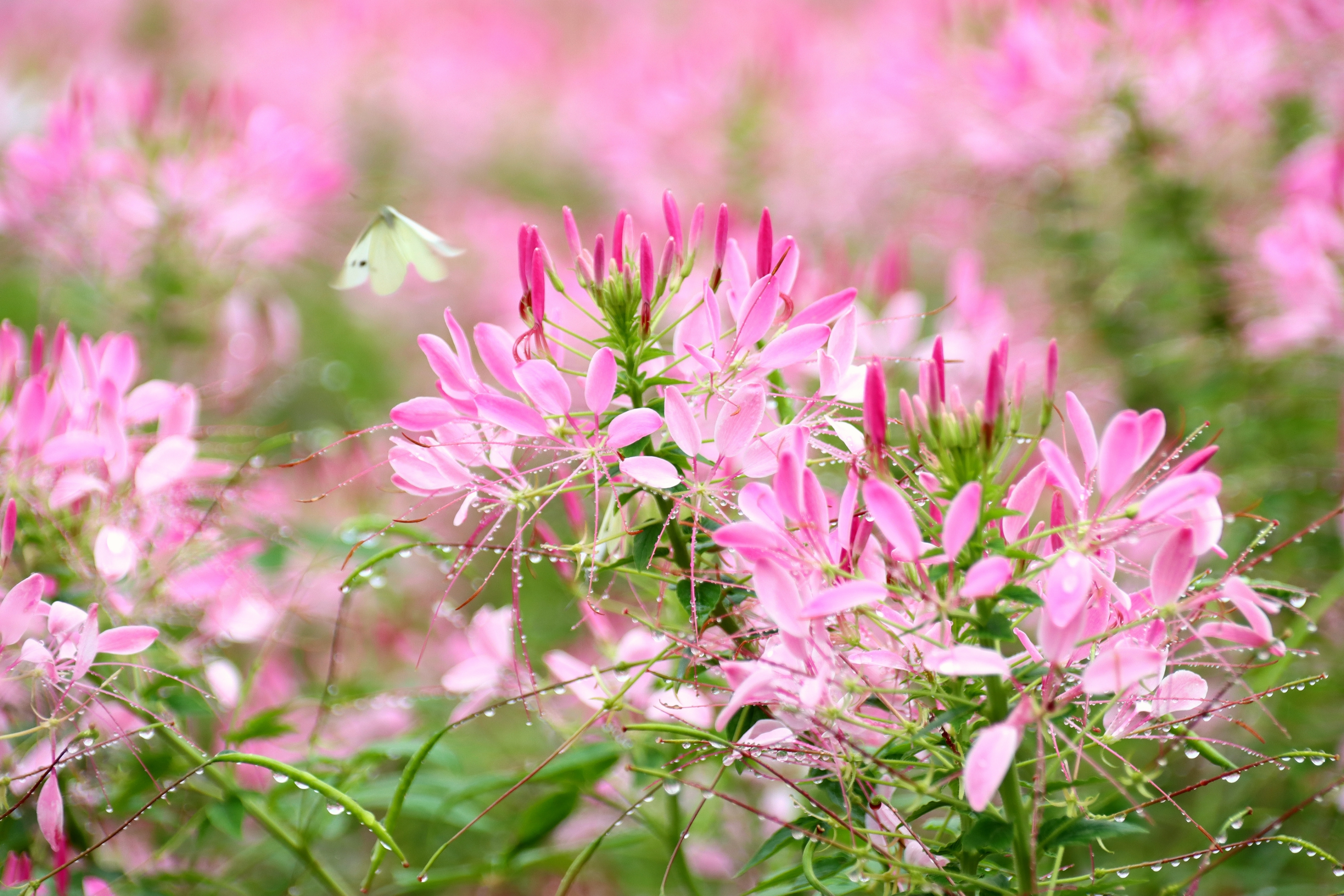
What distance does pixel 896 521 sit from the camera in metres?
0.53

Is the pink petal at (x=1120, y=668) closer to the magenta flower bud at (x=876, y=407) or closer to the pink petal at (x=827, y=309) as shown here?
the magenta flower bud at (x=876, y=407)

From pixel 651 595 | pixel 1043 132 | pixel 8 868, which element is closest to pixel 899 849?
pixel 651 595

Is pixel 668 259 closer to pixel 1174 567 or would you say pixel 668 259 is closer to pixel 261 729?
pixel 1174 567

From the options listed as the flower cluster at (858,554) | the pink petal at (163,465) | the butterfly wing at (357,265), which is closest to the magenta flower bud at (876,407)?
the flower cluster at (858,554)

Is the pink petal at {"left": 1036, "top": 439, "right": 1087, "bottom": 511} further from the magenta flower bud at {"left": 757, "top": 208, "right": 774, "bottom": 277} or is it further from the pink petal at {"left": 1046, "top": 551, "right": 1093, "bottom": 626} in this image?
the magenta flower bud at {"left": 757, "top": 208, "right": 774, "bottom": 277}

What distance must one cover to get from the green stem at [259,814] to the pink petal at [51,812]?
0.12 metres

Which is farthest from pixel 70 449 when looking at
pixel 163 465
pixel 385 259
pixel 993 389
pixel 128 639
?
pixel 993 389

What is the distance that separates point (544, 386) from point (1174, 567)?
41cm

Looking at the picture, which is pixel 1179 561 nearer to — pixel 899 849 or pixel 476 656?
pixel 899 849

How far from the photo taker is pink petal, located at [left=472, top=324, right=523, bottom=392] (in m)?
0.65

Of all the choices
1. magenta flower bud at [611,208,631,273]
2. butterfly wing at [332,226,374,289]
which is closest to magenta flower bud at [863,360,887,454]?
magenta flower bud at [611,208,631,273]

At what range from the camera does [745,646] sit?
0.69 meters

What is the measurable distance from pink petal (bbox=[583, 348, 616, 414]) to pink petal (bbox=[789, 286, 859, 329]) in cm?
14

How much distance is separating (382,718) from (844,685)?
2.90ft
